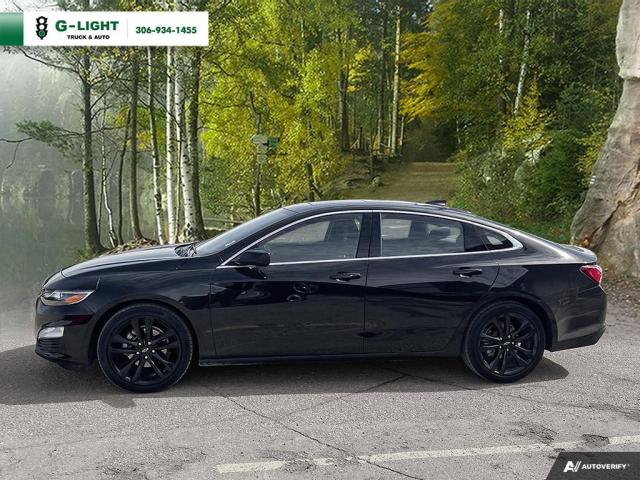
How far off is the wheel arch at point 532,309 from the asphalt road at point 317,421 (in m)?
0.42

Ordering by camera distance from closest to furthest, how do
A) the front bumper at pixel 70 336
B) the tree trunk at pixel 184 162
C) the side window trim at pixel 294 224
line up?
the front bumper at pixel 70 336 → the side window trim at pixel 294 224 → the tree trunk at pixel 184 162

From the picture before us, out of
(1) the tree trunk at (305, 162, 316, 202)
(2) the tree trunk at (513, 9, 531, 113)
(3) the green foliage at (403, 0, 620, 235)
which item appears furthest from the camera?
(1) the tree trunk at (305, 162, 316, 202)

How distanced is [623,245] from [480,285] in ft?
21.7

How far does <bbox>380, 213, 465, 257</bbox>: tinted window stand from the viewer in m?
5.46

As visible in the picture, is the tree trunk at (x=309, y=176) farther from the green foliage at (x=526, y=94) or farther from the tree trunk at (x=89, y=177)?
the tree trunk at (x=89, y=177)

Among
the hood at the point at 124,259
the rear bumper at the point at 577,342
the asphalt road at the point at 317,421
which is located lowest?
the asphalt road at the point at 317,421

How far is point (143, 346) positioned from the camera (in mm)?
5059

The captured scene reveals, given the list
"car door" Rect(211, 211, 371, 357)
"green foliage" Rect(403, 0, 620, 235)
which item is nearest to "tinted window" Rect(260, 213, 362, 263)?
"car door" Rect(211, 211, 371, 357)

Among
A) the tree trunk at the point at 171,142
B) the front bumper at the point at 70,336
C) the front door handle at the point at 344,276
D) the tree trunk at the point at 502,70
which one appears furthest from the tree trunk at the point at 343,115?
the front bumper at the point at 70,336

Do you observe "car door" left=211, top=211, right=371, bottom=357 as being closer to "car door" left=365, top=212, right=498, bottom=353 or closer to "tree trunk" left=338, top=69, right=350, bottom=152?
"car door" left=365, top=212, right=498, bottom=353

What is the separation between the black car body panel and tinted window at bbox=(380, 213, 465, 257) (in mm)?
57

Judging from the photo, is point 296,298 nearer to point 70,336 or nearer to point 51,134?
point 70,336

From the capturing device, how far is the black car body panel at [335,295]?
507 centimetres

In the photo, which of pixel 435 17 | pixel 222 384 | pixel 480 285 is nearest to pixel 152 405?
pixel 222 384
